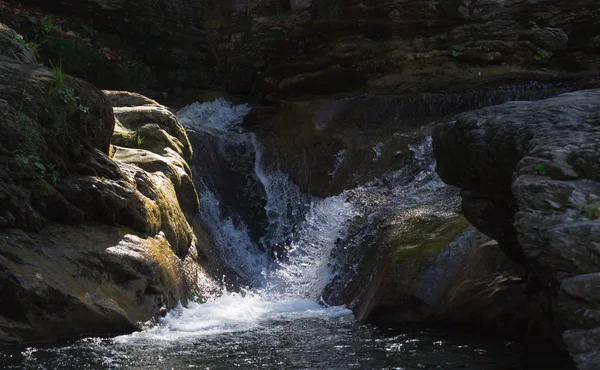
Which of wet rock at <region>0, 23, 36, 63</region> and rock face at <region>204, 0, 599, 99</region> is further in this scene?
rock face at <region>204, 0, 599, 99</region>

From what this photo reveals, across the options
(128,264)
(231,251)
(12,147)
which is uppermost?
(12,147)

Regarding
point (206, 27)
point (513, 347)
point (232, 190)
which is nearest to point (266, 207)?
point (232, 190)

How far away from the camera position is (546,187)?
4199mm

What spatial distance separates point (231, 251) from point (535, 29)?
9.31 meters

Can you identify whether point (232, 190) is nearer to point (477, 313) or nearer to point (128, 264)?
point (128, 264)

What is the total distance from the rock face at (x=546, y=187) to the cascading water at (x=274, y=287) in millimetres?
1393

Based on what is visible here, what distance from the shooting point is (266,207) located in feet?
41.6

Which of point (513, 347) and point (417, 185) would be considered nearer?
point (513, 347)

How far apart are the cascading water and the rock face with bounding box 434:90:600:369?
1.39 meters

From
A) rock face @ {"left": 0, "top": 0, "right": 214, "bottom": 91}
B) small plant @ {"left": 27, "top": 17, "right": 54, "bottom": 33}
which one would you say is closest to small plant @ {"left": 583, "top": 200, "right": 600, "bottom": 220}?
rock face @ {"left": 0, "top": 0, "right": 214, "bottom": 91}

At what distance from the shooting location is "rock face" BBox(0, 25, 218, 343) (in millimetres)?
6375

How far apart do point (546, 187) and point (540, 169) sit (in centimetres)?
19

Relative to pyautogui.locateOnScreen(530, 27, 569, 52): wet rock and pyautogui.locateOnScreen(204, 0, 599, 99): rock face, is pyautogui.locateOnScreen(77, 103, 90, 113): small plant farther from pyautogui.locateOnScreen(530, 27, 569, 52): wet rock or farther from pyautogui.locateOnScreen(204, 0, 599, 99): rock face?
pyautogui.locateOnScreen(530, 27, 569, 52): wet rock

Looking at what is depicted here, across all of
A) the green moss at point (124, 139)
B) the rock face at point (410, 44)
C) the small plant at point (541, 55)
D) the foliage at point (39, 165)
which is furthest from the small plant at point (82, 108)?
the small plant at point (541, 55)
